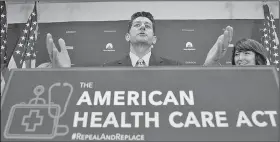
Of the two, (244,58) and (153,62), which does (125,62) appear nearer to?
(153,62)

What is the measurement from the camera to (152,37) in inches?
94.7

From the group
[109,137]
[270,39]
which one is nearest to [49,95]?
[109,137]

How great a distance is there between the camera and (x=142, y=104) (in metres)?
1.07

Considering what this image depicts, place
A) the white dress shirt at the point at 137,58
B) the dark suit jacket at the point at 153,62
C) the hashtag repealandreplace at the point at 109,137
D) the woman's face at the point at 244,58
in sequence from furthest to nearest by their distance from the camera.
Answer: the white dress shirt at the point at 137,58, the dark suit jacket at the point at 153,62, the woman's face at the point at 244,58, the hashtag repealandreplace at the point at 109,137

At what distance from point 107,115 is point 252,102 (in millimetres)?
459

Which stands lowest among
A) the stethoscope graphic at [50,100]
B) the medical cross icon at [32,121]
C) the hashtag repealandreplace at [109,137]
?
the hashtag repealandreplace at [109,137]

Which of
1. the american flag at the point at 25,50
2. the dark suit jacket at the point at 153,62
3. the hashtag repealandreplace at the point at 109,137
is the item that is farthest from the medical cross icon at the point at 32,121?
the american flag at the point at 25,50

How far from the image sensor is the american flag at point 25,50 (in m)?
4.43

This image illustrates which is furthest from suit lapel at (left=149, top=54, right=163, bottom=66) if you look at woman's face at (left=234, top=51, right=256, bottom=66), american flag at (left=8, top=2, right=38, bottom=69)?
american flag at (left=8, top=2, right=38, bottom=69)

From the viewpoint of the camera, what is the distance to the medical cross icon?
101 centimetres

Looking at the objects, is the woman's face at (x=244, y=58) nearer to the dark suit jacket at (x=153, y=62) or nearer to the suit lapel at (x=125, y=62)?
the dark suit jacket at (x=153, y=62)

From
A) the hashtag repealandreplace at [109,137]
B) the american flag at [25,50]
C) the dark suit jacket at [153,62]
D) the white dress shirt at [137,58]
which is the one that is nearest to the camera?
the hashtag repealandreplace at [109,137]

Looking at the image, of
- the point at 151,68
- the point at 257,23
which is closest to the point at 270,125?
the point at 151,68

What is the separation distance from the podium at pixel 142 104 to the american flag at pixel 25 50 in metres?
3.43
